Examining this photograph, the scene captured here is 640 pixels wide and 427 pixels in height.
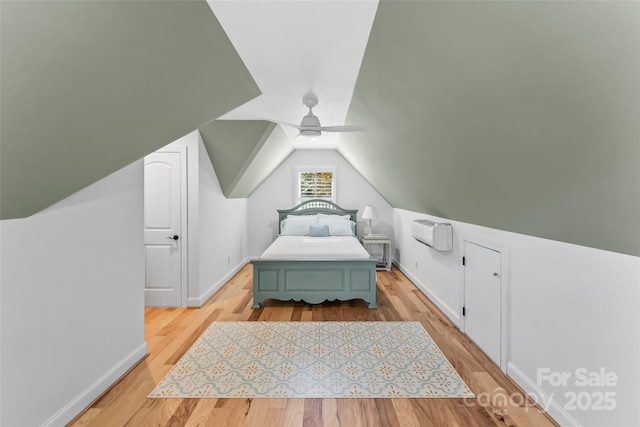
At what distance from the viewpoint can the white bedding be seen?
Result: 3.58 m

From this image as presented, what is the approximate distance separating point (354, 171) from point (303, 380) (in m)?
4.36

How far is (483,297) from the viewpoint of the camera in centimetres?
242

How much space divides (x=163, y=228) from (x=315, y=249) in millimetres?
1944

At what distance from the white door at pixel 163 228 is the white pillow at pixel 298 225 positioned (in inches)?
80.6

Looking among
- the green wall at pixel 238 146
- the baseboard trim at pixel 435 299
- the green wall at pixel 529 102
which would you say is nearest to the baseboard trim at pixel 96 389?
the green wall at pixel 238 146

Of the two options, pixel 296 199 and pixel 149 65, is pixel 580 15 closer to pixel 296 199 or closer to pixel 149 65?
pixel 149 65

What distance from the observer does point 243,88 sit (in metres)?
2.35

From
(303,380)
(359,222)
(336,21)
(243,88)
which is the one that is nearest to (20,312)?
(303,380)

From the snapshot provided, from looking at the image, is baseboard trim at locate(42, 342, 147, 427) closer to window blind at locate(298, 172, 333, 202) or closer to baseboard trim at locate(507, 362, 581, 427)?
baseboard trim at locate(507, 362, 581, 427)

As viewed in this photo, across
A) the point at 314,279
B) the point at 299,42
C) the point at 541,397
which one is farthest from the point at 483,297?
the point at 299,42

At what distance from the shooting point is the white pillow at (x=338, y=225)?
511cm

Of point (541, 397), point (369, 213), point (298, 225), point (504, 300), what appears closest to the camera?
point (541, 397)

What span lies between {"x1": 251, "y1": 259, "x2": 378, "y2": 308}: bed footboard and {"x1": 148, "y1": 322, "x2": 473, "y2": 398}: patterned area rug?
0.54m

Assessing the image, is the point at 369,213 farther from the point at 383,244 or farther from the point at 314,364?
the point at 314,364
